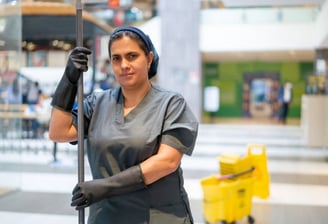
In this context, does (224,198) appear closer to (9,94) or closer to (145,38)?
(145,38)

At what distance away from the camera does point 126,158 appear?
1.25m

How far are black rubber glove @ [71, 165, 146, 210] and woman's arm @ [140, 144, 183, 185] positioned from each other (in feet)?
0.07

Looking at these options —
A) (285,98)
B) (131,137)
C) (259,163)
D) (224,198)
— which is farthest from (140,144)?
(285,98)

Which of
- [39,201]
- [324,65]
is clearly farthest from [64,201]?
[324,65]

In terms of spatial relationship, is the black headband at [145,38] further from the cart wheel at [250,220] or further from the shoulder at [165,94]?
the cart wheel at [250,220]

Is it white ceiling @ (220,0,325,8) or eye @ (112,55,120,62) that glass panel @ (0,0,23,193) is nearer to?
white ceiling @ (220,0,325,8)

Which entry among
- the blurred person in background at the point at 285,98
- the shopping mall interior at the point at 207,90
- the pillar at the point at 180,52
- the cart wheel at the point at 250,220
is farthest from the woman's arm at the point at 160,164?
the blurred person in background at the point at 285,98

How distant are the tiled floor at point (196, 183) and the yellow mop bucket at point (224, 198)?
45cm

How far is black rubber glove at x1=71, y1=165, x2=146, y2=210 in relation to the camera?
1.18 m

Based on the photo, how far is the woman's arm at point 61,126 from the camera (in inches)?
51.4

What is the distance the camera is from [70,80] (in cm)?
128

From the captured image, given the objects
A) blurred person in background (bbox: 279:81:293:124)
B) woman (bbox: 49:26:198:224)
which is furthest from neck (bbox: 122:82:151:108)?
blurred person in background (bbox: 279:81:293:124)

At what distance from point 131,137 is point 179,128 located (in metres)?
0.14

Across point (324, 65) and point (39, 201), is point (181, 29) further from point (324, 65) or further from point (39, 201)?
point (39, 201)
